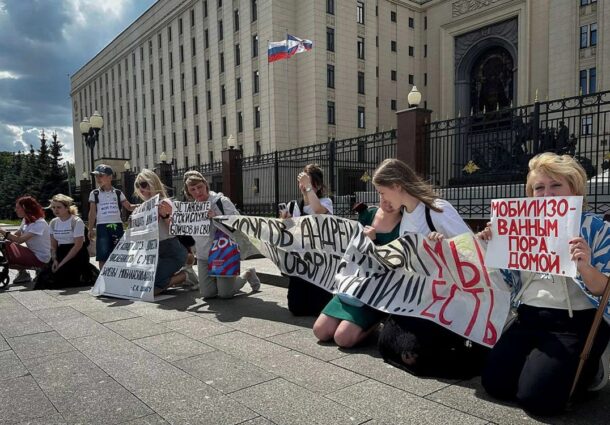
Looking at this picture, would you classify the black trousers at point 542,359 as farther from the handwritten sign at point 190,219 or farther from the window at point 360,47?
the window at point 360,47

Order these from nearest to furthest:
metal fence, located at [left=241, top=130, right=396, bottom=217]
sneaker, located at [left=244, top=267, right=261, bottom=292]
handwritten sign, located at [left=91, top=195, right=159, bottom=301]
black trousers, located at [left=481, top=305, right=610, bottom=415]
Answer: black trousers, located at [left=481, top=305, right=610, bottom=415]
handwritten sign, located at [left=91, top=195, right=159, bottom=301]
sneaker, located at [left=244, top=267, right=261, bottom=292]
metal fence, located at [left=241, top=130, right=396, bottom=217]

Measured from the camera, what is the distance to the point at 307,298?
221 inches

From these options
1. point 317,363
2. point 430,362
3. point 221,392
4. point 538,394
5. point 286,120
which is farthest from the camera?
point 286,120

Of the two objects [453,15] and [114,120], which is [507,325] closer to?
[453,15]

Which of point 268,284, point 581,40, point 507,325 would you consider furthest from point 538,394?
point 581,40

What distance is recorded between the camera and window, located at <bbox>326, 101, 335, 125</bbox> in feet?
133

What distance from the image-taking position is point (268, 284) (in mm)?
8141

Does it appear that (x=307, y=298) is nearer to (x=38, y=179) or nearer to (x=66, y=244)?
(x=66, y=244)

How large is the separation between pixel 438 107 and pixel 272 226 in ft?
140

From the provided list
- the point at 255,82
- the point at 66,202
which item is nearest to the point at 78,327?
the point at 66,202

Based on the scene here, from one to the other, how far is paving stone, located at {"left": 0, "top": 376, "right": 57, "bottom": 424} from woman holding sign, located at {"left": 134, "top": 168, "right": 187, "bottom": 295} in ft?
11.0

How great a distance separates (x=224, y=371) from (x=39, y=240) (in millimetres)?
6441

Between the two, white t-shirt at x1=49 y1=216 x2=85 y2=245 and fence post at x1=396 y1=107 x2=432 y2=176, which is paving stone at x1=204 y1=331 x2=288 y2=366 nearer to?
white t-shirt at x1=49 y1=216 x2=85 y2=245

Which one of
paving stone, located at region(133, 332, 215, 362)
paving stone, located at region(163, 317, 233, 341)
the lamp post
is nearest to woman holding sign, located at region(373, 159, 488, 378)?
paving stone, located at region(133, 332, 215, 362)
